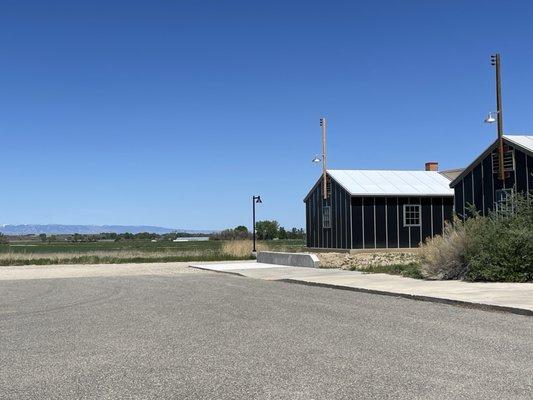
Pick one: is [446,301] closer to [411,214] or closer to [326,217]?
[411,214]

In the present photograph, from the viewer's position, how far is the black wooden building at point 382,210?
1380 inches

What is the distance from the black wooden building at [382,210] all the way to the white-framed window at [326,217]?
0.19 ft

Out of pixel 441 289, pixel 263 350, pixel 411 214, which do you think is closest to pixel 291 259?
pixel 411 214

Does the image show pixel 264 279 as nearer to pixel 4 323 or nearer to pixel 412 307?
pixel 412 307

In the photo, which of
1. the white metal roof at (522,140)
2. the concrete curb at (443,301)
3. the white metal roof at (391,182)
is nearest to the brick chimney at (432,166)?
the white metal roof at (391,182)

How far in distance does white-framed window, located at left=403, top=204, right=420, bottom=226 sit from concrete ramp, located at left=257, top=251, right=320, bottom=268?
351 inches

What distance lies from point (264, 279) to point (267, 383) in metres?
14.5

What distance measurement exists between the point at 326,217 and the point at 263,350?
3067 cm

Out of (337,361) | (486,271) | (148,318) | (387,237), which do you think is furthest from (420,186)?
(337,361)

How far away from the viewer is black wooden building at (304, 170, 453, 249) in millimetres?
35062

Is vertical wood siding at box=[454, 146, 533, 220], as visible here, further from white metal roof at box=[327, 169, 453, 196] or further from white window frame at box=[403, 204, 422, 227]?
white metal roof at box=[327, 169, 453, 196]

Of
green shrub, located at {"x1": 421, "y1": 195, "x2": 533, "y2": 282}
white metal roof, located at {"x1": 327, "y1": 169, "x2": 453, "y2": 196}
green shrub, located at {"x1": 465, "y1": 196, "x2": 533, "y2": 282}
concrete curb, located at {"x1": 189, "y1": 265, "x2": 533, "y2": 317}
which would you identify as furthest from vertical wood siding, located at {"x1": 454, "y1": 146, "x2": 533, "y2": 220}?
concrete curb, located at {"x1": 189, "y1": 265, "x2": 533, "y2": 317}

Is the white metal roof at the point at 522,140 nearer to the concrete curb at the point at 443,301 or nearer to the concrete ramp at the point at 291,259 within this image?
the concrete ramp at the point at 291,259

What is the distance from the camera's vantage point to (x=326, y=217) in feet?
126
